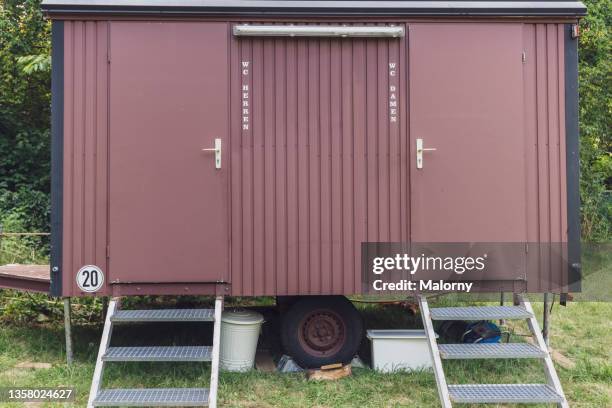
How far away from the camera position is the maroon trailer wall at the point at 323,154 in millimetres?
4094

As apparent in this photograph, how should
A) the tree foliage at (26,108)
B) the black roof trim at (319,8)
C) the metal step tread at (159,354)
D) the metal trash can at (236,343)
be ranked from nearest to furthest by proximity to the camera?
the metal step tread at (159,354)
the black roof trim at (319,8)
the metal trash can at (236,343)
the tree foliage at (26,108)

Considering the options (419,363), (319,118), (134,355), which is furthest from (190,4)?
(419,363)

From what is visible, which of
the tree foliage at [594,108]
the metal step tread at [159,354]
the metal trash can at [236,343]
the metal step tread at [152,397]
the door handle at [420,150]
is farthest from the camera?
the tree foliage at [594,108]

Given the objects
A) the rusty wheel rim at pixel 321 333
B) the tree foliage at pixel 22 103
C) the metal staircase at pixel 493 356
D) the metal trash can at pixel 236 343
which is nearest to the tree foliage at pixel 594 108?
the metal staircase at pixel 493 356

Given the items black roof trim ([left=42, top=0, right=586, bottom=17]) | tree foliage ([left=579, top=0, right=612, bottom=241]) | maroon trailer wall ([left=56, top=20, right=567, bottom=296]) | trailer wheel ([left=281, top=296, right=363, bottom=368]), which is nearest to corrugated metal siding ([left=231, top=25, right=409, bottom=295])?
maroon trailer wall ([left=56, top=20, right=567, bottom=296])

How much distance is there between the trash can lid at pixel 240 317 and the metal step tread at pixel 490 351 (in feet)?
5.07

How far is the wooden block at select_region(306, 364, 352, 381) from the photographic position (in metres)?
4.28

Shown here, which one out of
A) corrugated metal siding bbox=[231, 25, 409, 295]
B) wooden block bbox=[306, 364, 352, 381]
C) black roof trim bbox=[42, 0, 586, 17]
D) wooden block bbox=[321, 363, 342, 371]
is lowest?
wooden block bbox=[306, 364, 352, 381]

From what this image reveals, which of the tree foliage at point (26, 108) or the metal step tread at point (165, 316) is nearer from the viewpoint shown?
the metal step tread at point (165, 316)

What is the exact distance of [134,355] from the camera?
150 inches

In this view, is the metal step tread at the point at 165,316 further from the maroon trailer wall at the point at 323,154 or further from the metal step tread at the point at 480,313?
the metal step tread at the point at 480,313

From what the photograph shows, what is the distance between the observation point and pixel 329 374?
429 cm

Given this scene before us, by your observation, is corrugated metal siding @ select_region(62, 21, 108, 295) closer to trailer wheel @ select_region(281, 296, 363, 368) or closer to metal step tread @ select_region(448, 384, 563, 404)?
trailer wheel @ select_region(281, 296, 363, 368)

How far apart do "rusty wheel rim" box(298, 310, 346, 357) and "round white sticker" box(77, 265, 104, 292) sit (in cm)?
167
